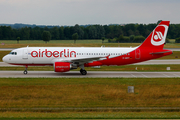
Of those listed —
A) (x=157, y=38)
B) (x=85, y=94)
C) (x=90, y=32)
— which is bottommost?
(x=85, y=94)

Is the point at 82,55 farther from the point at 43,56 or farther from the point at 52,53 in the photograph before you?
the point at 43,56

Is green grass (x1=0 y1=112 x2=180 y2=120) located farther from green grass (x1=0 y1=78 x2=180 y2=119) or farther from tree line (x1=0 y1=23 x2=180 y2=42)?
tree line (x1=0 y1=23 x2=180 y2=42)

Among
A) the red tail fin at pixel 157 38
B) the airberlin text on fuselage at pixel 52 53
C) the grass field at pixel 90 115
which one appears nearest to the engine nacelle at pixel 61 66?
the airberlin text on fuselage at pixel 52 53

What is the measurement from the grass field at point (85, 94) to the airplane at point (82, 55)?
5.42m

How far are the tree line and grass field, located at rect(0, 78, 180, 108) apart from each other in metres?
112

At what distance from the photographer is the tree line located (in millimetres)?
149050

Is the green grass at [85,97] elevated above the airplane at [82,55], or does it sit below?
below

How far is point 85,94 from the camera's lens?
896 inches

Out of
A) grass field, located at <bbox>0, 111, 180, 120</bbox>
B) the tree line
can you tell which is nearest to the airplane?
grass field, located at <bbox>0, 111, 180, 120</bbox>

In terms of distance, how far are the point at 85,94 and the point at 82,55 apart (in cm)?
1371

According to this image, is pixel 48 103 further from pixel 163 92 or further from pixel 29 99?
pixel 163 92

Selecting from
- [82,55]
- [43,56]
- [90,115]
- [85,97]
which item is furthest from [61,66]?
[90,115]

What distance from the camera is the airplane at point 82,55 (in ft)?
114

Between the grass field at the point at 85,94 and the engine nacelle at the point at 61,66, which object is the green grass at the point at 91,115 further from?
the engine nacelle at the point at 61,66
